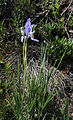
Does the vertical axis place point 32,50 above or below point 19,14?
below

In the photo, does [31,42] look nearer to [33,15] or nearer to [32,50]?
[32,50]

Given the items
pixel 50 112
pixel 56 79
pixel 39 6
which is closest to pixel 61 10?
pixel 39 6

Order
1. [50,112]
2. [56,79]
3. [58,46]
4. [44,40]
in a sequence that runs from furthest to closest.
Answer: [44,40], [58,46], [56,79], [50,112]

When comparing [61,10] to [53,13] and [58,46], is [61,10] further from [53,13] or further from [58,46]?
[58,46]

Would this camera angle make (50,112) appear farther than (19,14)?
No


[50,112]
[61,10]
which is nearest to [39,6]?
[61,10]

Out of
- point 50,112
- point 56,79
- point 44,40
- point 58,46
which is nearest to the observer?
point 50,112

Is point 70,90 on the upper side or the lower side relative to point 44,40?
lower

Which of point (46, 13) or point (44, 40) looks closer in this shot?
point (44, 40)

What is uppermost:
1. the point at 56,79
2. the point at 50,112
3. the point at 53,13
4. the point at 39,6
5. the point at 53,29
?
the point at 39,6
